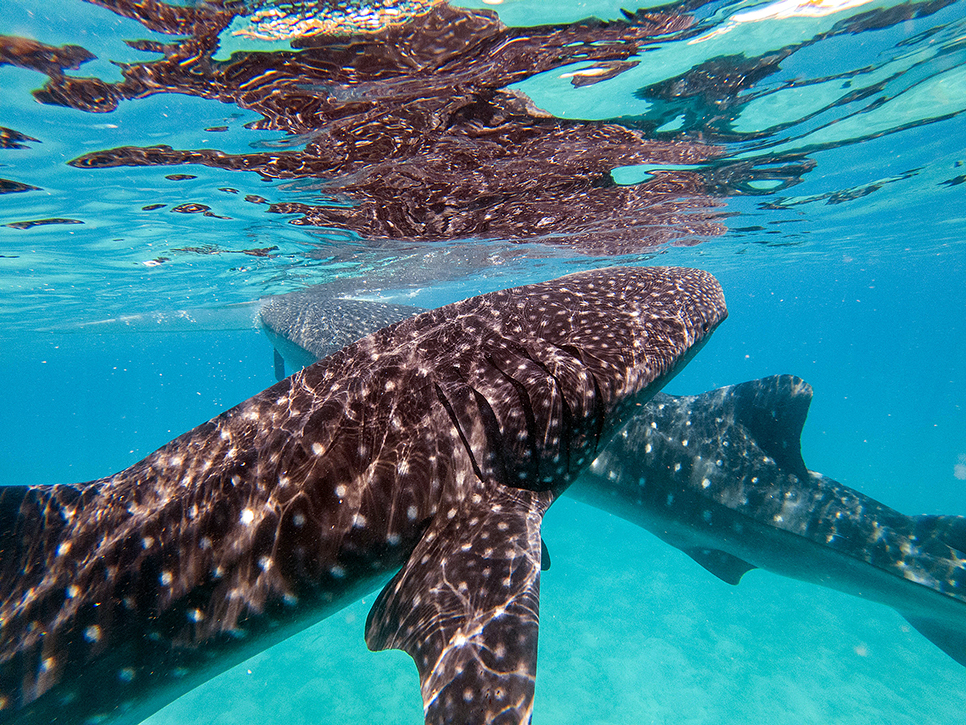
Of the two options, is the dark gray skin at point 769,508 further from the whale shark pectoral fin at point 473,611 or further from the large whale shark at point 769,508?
the whale shark pectoral fin at point 473,611

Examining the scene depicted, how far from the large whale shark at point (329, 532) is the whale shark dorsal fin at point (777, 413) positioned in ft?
11.3

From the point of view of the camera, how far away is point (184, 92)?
6.77 m

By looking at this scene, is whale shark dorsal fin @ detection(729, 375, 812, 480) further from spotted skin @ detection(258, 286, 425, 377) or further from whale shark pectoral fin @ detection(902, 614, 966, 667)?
spotted skin @ detection(258, 286, 425, 377)

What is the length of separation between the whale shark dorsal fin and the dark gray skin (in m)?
0.01

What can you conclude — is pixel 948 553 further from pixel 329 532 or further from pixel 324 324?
pixel 324 324

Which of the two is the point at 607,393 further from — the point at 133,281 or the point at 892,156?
the point at 133,281

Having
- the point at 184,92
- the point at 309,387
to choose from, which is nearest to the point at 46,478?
the point at 184,92

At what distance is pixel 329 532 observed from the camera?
10.0 feet

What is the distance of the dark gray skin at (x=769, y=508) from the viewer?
586cm

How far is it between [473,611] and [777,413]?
543 centimetres

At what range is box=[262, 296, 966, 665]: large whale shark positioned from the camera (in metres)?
5.86

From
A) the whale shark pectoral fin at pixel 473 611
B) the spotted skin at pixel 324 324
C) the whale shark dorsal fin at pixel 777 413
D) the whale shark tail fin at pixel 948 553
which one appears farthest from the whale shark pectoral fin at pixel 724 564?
the spotted skin at pixel 324 324

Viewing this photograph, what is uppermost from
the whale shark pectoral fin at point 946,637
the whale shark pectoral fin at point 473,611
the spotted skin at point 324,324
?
the whale shark pectoral fin at point 473,611

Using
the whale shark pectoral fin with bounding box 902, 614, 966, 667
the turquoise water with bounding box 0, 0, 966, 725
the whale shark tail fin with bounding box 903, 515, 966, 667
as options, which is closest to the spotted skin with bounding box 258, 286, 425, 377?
the turquoise water with bounding box 0, 0, 966, 725
